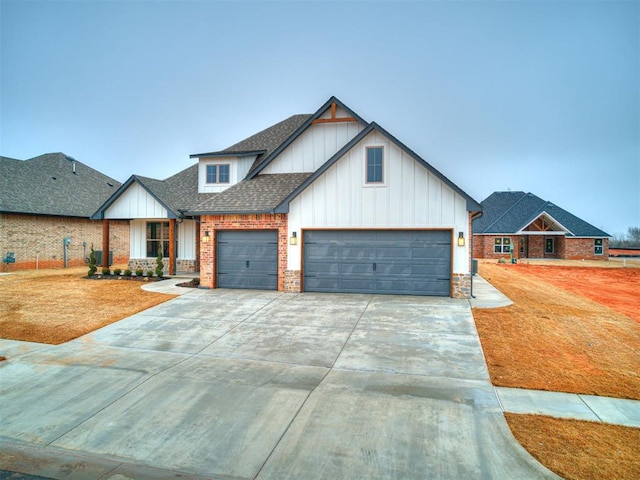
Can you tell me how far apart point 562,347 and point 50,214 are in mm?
27085

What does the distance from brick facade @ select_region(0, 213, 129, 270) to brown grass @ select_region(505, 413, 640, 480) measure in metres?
26.5

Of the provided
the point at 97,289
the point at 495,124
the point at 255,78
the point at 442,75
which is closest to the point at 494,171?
the point at 495,124

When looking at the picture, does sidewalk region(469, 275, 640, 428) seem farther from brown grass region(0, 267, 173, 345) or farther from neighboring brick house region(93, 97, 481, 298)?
brown grass region(0, 267, 173, 345)

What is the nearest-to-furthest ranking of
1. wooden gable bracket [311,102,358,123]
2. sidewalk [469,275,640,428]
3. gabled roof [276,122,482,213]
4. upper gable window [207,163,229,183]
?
sidewalk [469,275,640,428] → gabled roof [276,122,482,213] → wooden gable bracket [311,102,358,123] → upper gable window [207,163,229,183]

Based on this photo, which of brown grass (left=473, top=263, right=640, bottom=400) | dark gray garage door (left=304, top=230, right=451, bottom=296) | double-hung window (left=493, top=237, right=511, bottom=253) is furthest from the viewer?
double-hung window (left=493, top=237, right=511, bottom=253)

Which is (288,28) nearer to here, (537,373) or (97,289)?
(97,289)

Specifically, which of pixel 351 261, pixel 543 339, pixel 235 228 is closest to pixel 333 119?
pixel 235 228

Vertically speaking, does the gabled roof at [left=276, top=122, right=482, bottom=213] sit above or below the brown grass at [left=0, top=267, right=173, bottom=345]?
above

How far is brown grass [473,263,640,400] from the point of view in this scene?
251 inches

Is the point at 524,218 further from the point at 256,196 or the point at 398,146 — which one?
the point at 256,196

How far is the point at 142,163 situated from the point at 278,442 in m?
53.5

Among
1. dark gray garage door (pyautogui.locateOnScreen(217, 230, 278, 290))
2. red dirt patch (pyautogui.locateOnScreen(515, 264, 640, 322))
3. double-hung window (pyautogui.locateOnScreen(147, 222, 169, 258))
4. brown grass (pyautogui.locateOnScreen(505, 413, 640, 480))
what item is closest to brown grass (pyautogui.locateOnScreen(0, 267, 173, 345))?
dark gray garage door (pyautogui.locateOnScreen(217, 230, 278, 290))

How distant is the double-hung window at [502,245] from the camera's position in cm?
3606

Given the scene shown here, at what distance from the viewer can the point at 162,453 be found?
4.51 m
